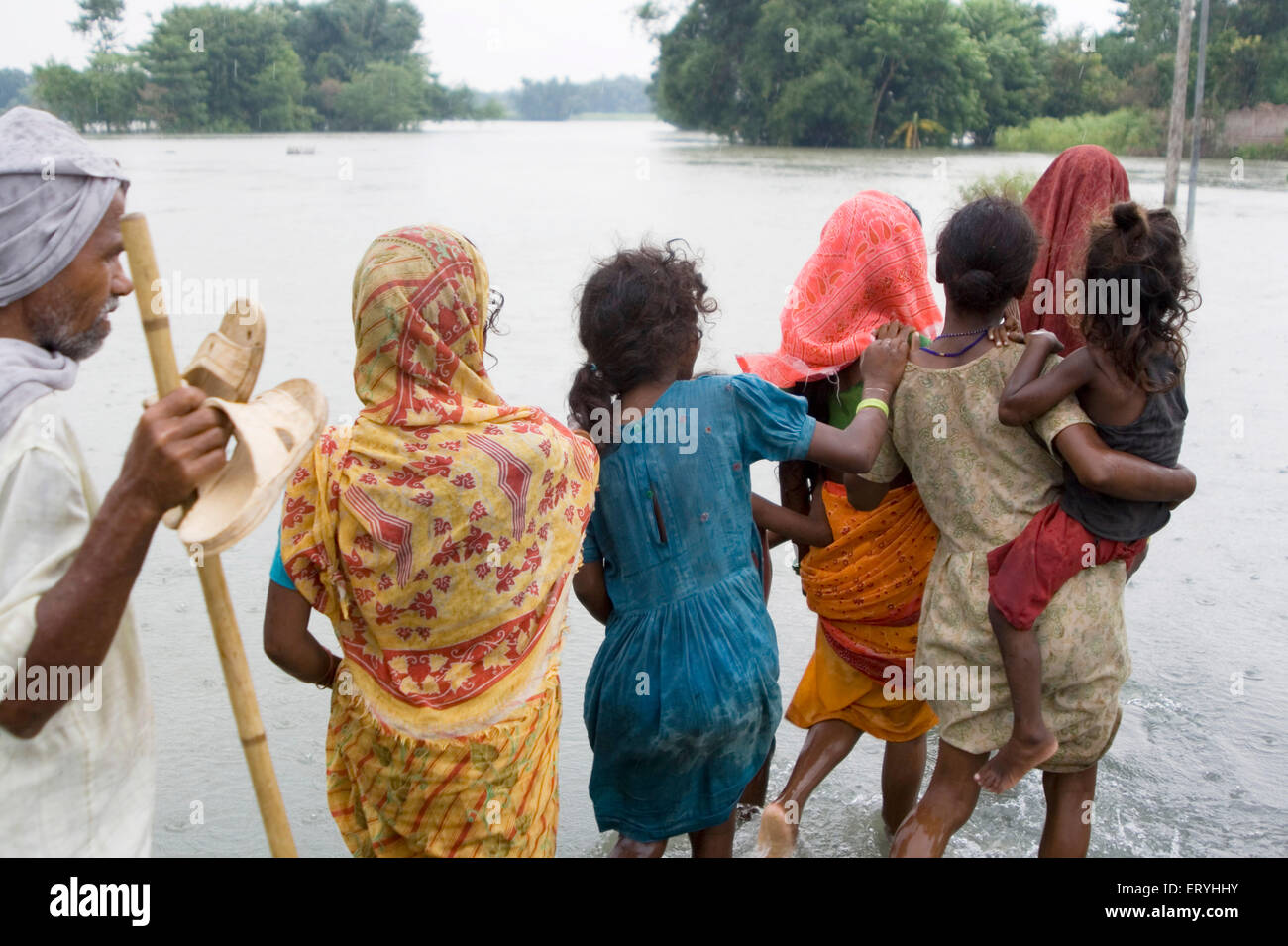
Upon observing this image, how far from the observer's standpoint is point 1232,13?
106ft

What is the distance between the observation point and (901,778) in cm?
287

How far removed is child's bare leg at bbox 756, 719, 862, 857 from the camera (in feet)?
A: 8.56

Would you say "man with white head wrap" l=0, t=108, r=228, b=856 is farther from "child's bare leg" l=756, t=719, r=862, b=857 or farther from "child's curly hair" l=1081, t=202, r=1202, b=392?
"child's curly hair" l=1081, t=202, r=1202, b=392

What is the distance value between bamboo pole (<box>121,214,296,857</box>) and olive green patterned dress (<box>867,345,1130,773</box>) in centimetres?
142

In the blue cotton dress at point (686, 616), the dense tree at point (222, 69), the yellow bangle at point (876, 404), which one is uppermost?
the dense tree at point (222, 69)

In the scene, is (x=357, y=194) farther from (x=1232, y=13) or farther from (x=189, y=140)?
(x=1232, y=13)

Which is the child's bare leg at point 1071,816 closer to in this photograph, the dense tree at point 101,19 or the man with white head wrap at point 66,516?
the man with white head wrap at point 66,516

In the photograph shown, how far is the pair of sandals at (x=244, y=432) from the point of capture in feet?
4.66

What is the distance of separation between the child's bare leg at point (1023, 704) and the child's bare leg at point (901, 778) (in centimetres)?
54

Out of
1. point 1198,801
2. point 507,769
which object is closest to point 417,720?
point 507,769

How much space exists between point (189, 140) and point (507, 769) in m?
35.1

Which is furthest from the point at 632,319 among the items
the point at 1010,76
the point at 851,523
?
the point at 1010,76

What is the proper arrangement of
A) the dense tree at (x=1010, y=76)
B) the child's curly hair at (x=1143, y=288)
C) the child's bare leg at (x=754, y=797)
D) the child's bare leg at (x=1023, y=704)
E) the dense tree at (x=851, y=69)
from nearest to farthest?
the child's curly hair at (x=1143, y=288), the child's bare leg at (x=1023, y=704), the child's bare leg at (x=754, y=797), the dense tree at (x=851, y=69), the dense tree at (x=1010, y=76)

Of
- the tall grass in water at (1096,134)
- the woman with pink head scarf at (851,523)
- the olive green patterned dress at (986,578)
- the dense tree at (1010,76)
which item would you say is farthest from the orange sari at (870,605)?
the dense tree at (1010,76)
